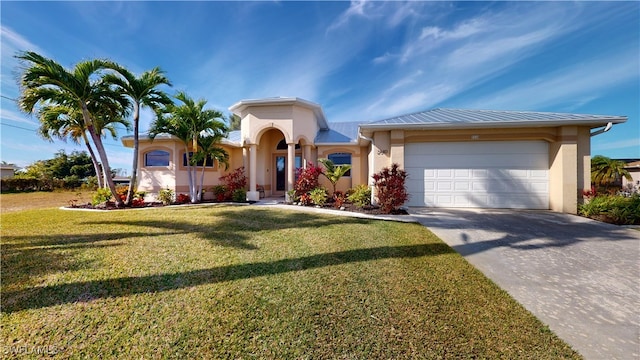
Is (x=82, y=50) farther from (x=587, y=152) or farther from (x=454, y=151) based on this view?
(x=587, y=152)

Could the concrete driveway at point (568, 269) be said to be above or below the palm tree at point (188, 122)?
below

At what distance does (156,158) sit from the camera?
1378 cm

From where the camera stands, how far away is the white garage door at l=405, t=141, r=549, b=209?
1005 cm

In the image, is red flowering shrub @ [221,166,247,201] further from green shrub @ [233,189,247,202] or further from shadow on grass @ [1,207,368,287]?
shadow on grass @ [1,207,368,287]

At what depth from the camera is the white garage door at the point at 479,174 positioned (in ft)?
33.0

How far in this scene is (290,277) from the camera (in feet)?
12.1

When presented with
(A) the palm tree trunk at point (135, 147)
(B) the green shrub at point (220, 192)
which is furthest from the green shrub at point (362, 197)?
(A) the palm tree trunk at point (135, 147)

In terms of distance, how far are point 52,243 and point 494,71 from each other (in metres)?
18.4

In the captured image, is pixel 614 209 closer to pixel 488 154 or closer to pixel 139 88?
pixel 488 154

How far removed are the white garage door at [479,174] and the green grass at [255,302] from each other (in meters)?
5.84

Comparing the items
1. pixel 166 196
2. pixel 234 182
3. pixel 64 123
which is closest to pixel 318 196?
pixel 234 182

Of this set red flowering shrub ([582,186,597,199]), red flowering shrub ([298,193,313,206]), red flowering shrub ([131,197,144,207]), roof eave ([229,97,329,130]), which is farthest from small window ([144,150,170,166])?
red flowering shrub ([582,186,597,199])

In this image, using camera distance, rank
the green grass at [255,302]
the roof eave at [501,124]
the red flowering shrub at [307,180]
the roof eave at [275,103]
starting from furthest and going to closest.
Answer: the roof eave at [275,103] → the red flowering shrub at [307,180] → the roof eave at [501,124] → the green grass at [255,302]

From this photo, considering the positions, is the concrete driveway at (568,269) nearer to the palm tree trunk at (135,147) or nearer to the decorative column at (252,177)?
the decorative column at (252,177)
